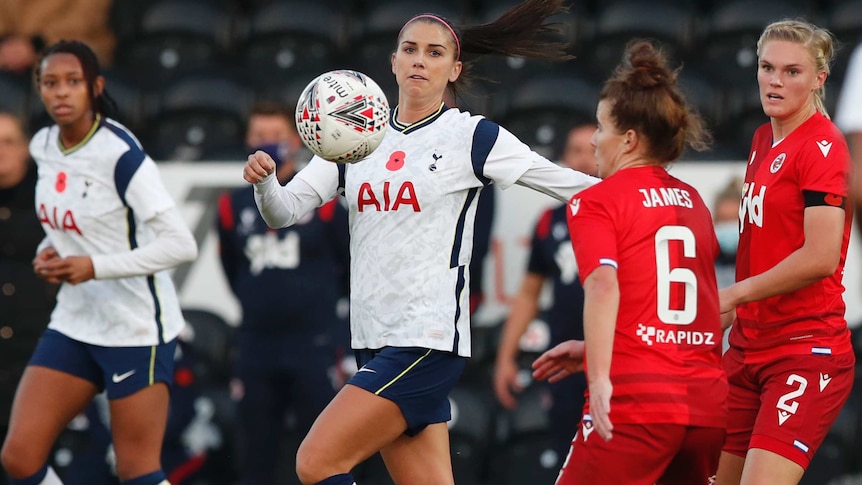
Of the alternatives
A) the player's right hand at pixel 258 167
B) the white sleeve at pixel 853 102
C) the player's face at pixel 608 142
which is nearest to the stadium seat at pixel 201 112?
the player's right hand at pixel 258 167

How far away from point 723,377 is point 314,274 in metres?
3.62

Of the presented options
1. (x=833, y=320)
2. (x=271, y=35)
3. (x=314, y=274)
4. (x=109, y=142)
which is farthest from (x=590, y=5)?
(x=833, y=320)

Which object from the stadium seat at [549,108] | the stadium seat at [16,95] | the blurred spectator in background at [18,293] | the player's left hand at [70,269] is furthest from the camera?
the stadium seat at [16,95]

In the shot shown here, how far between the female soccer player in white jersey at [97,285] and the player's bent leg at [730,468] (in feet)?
8.34

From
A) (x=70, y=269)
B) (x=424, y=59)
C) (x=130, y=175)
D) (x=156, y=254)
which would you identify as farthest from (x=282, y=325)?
(x=424, y=59)

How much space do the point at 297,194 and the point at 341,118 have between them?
0.47 metres

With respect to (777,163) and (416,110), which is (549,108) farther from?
(777,163)

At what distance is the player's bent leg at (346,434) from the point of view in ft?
15.5

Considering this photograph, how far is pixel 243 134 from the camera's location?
9.86 m

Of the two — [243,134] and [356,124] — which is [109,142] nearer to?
[356,124]

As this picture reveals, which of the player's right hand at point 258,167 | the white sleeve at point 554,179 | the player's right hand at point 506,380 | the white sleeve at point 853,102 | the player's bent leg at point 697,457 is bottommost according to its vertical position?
the player's right hand at point 506,380

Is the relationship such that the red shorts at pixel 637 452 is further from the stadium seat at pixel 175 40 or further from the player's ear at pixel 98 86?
the stadium seat at pixel 175 40

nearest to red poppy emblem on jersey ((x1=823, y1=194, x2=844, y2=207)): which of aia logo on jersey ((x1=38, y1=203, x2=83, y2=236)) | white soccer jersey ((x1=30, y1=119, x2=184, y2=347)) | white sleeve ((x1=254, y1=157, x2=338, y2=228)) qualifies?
white sleeve ((x1=254, y1=157, x2=338, y2=228))

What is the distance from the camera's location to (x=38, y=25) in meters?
10.6
